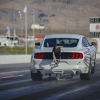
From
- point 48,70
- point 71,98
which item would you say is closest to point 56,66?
point 48,70

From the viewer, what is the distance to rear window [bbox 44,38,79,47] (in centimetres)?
1845

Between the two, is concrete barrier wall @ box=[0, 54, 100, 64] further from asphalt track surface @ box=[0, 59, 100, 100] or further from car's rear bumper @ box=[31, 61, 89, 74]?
asphalt track surface @ box=[0, 59, 100, 100]

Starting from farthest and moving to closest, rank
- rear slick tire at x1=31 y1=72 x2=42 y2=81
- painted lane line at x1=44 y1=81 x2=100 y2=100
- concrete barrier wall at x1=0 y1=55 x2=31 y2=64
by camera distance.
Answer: concrete barrier wall at x1=0 y1=55 x2=31 y2=64, rear slick tire at x1=31 y1=72 x2=42 y2=81, painted lane line at x1=44 y1=81 x2=100 y2=100

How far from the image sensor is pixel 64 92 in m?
14.1

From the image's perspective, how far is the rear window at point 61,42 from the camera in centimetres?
1845

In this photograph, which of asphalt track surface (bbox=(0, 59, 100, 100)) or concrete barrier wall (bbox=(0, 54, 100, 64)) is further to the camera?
concrete barrier wall (bbox=(0, 54, 100, 64))

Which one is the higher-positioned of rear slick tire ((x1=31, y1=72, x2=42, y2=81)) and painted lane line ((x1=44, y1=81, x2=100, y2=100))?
rear slick tire ((x1=31, y1=72, x2=42, y2=81))

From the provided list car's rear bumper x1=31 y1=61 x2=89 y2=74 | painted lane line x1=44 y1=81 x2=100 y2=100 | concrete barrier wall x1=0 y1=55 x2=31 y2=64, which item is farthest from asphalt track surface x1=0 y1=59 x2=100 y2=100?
concrete barrier wall x1=0 y1=55 x2=31 y2=64

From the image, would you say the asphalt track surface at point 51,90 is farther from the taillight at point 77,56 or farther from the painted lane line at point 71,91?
the taillight at point 77,56

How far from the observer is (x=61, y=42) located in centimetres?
1866

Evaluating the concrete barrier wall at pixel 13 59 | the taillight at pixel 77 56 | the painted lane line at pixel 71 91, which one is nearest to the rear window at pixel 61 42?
the taillight at pixel 77 56

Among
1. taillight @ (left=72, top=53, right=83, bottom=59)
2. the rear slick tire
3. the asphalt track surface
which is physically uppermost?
taillight @ (left=72, top=53, right=83, bottom=59)

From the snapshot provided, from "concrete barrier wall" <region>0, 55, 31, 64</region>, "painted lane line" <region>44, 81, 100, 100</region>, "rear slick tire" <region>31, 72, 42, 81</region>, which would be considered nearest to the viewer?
"painted lane line" <region>44, 81, 100, 100</region>

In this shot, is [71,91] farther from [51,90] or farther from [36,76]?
[36,76]
